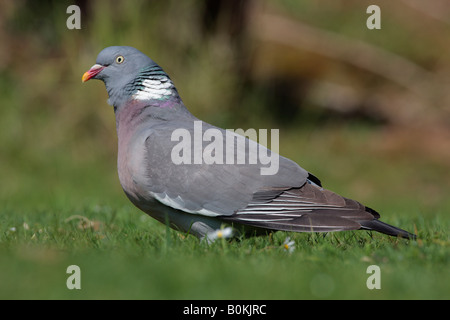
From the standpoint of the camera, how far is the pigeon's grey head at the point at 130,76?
16.4 feet

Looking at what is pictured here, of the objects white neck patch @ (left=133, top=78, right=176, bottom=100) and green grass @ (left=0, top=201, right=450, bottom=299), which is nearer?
green grass @ (left=0, top=201, right=450, bottom=299)

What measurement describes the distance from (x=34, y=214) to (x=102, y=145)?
400 cm

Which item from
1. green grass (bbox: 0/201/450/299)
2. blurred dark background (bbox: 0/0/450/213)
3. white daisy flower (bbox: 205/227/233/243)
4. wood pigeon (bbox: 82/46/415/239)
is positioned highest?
blurred dark background (bbox: 0/0/450/213)

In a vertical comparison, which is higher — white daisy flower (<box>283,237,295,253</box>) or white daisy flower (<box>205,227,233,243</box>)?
white daisy flower (<box>205,227,233,243</box>)

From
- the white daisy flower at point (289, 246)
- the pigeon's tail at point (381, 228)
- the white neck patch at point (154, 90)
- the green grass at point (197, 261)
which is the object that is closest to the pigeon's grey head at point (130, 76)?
the white neck patch at point (154, 90)

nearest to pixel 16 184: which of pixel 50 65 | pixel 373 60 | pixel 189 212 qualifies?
pixel 50 65

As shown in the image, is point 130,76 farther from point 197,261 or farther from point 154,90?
point 197,261

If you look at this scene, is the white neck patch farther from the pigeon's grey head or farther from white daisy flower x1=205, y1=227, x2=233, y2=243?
white daisy flower x1=205, y1=227, x2=233, y2=243

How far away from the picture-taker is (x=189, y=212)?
4531 millimetres

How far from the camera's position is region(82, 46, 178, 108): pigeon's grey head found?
4.98 metres

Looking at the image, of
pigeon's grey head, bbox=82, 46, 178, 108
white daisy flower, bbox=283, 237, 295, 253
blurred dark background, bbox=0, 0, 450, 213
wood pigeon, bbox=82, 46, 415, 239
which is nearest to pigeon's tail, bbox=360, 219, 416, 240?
wood pigeon, bbox=82, 46, 415, 239

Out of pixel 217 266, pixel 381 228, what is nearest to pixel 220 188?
pixel 217 266

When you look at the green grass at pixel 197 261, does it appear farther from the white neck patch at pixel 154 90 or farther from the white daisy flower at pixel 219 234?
the white neck patch at pixel 154 90

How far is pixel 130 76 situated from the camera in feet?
16.5
